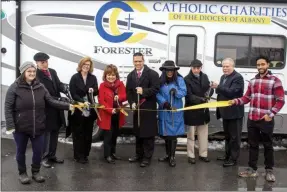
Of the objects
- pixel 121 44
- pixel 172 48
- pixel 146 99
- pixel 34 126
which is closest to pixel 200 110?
pixel 146 99

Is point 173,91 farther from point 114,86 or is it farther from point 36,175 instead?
point 36,175

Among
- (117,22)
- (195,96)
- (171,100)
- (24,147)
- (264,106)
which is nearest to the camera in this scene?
(24,147)

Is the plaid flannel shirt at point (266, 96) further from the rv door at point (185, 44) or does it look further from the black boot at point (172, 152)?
the rv door at point (185, 44)

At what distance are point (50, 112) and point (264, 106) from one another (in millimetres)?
3107

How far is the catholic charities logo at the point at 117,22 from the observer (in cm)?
684

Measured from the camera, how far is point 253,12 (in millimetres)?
6820

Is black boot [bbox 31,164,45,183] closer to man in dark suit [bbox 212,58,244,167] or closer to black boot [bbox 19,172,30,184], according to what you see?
black boot [bbox 19,172,30,184]

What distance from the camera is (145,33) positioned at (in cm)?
690

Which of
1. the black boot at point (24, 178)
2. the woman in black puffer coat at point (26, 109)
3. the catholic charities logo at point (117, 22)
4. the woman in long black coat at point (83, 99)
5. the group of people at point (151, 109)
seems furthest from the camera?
the catholic charities logo at point (117, 22)

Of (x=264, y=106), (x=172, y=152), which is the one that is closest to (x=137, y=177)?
(x=172, y=152)

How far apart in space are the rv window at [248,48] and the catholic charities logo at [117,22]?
1458 mm

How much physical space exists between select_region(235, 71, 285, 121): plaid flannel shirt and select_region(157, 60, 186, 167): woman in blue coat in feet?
3.61

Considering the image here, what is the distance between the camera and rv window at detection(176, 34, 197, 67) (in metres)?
6.91

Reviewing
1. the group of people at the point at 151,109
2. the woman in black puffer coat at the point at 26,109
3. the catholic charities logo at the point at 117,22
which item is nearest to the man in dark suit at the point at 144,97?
the group of people at the point at 151,109
